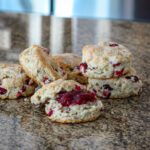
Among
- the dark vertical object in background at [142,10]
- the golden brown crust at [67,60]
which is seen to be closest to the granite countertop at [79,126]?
the golden brown crust at [67,60]

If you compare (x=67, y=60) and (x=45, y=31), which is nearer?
(x=67, y=60)

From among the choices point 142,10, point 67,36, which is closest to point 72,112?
point 67,36

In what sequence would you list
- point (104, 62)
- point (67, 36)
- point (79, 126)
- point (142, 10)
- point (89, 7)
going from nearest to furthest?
point (79, 126) < point (104, 62) < point (67, 36) < point (142, 10) < point (89, 7)

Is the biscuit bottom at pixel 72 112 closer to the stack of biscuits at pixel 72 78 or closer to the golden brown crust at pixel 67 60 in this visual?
the stack of biscuits at pixel 72 78

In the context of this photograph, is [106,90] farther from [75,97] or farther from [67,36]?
[67,36]

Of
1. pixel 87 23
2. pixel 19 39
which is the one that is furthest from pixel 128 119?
pixel 87 23

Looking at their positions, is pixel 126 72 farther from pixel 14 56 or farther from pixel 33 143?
pixel 14 56
